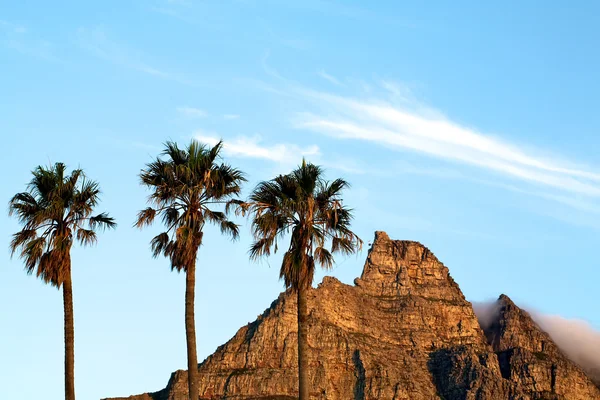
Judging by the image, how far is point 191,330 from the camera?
2564 inches

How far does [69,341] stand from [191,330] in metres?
7.61

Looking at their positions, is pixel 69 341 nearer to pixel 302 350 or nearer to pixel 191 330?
pixel 191 330

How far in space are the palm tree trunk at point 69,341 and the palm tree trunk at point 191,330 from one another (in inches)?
270

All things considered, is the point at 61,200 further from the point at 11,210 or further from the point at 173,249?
the point at 173,249

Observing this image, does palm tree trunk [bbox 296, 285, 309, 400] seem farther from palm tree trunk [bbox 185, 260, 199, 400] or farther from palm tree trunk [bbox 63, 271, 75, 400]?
palm tree trunk [bbox 63, 271, 75, 400]

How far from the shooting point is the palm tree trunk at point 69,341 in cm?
6669

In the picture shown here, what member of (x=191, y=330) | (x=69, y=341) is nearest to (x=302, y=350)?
(x=191, y=330)

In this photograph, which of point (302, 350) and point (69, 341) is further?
point (69, 341)

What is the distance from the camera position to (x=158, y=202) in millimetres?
67375

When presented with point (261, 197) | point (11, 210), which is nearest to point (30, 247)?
point (11, 210)

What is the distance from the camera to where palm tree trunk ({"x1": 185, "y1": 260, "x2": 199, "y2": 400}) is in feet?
211

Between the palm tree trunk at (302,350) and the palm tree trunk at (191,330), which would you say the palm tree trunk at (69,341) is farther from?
the palm tree trunk at (302,350)

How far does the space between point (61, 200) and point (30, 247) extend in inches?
125

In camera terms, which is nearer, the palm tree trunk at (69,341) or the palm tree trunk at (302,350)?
the palm tree trunk at (302,350)
